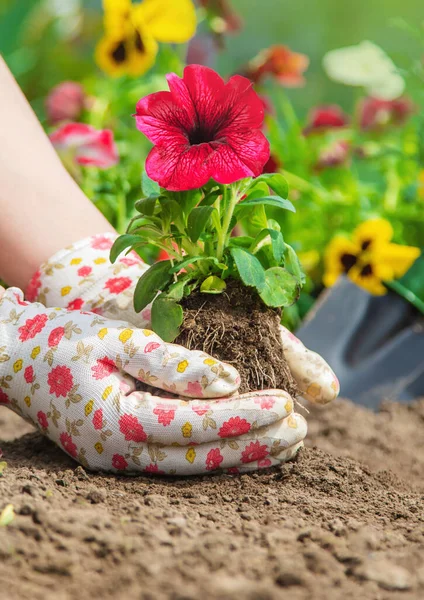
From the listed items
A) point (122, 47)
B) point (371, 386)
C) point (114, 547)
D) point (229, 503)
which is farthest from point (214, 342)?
point (122, 47)

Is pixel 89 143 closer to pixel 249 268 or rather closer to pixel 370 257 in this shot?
pixel 370 257

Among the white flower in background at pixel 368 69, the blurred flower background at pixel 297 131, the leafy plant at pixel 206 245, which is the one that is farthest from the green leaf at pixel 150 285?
the white flower in background at pixel 368 69

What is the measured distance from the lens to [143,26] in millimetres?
2010

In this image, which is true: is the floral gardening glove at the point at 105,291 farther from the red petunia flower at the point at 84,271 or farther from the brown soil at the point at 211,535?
the brown soil at the point at 211,535

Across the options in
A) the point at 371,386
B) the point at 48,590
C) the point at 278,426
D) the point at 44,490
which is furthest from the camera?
the point at 371,386

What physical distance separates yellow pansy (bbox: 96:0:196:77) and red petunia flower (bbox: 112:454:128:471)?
151cm

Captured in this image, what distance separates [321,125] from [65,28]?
6.41 ft

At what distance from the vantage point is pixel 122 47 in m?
2.06

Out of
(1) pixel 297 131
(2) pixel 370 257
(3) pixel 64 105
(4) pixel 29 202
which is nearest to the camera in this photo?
(4) pixel 29 202

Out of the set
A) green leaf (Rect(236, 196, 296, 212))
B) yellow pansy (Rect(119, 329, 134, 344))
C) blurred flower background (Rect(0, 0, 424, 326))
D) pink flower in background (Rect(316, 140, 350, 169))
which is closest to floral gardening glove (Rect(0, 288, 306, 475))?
yellow pansy (Rect(119, 329, 134, 344))

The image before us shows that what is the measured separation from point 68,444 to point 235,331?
29 centimetres

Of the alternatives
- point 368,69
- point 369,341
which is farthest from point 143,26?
point 369,341

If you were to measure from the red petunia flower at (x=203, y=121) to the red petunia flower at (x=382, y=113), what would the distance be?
5.93ft

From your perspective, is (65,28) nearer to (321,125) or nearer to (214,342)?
(321,125)
